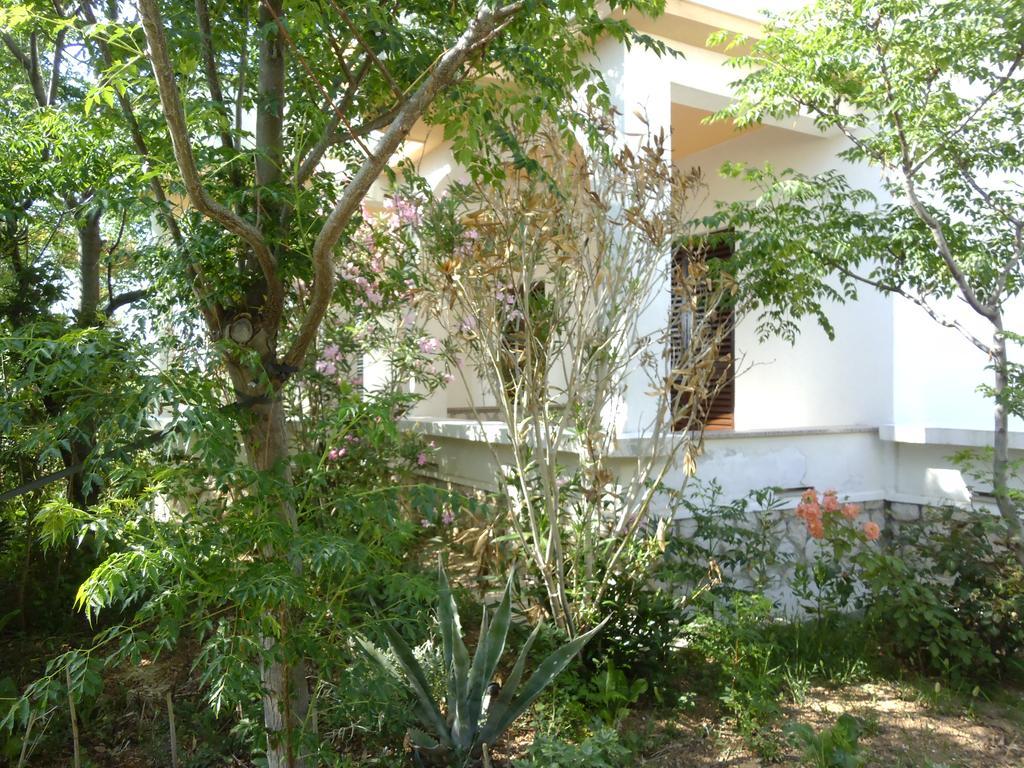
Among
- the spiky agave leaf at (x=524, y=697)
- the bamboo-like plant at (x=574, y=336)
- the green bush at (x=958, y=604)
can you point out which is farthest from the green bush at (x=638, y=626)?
the green bush at (x=958, y=604)

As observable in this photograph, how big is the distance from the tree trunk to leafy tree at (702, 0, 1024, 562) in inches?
125

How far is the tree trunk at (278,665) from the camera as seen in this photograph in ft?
8.81

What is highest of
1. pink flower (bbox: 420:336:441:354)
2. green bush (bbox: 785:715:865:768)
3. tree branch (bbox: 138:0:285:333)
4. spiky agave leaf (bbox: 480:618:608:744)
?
tree branch (bbox: 138:0:285:333)

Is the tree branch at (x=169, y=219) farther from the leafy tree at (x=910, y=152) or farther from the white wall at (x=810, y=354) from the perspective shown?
the white wall at (x=810, y=354)

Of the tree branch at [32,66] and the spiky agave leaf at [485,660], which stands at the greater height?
the tree branch at [32,66]

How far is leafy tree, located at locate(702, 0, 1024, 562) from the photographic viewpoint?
14.8ft

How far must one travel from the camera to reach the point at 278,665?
9.40 feet

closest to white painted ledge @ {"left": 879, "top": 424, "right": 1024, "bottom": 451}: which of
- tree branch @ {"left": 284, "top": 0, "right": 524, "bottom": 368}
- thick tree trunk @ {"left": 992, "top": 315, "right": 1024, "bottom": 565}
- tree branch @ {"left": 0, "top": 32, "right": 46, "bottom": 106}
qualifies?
thick tree trunk @ {"left": 992, "top": 315, "right": 1024, "bottom": 565}

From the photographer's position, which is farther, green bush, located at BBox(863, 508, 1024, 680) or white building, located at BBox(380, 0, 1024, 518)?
white building, located at BBox(380, 0, 1024, 518)

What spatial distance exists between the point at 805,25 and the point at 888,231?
138 centimetres

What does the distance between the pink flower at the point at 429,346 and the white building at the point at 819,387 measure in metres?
0.69

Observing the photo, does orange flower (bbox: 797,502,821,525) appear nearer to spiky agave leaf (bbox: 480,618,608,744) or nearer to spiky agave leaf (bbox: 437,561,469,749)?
spiky agave leaf (bbox: 480,618,608,744)

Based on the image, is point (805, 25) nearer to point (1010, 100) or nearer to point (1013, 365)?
point (1010, 100)

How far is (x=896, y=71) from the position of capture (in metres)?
4.57
